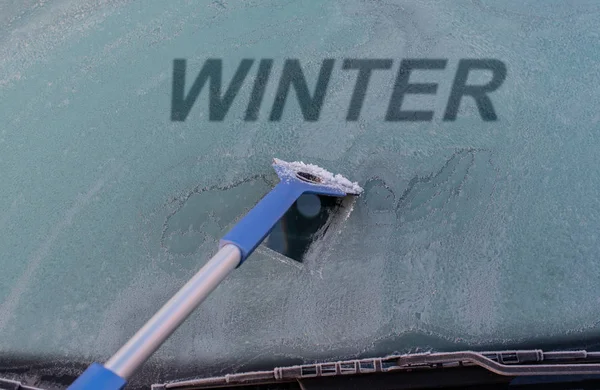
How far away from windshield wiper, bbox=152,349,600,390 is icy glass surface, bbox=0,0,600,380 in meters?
0.05

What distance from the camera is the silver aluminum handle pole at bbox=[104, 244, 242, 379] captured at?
0.77 metres

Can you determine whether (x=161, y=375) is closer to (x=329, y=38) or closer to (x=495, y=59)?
(x=329, y=38)

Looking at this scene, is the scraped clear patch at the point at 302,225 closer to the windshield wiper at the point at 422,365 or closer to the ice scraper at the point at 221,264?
the ice scraper at the point at 221,264

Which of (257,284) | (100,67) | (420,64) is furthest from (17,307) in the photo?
(420,64)

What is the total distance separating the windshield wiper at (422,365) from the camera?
1097 mm

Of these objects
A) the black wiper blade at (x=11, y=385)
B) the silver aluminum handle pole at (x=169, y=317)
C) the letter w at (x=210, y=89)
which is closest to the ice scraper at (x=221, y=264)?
the silver aluminum handle pole at (x=169, y=317)

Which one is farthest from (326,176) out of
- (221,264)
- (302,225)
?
(221,264)

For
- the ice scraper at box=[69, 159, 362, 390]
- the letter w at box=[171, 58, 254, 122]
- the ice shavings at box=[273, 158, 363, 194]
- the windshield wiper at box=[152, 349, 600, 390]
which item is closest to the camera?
the ice scraper at box=[69, 159, 362, 390]

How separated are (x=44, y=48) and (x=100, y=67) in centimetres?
18

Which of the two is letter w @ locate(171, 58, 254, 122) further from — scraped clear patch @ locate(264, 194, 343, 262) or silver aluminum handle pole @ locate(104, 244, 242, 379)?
silver aluminum handle pole @ locate(104, 244, 242, 379)

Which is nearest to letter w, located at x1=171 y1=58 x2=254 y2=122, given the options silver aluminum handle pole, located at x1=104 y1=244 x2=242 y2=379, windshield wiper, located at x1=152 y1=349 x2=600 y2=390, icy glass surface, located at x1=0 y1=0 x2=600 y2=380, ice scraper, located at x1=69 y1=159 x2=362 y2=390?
icy glass surface, located at x1=0 y1=0 x2=600 y2=380

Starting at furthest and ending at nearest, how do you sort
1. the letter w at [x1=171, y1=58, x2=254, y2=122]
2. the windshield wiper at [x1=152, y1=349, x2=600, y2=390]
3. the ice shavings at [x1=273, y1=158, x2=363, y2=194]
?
the letter w at [x1=171, y1=58, x2=254, y2=122]
the ice shavings at [x1=273, y1=158, x2=363, y2=194]
the windshield wiper at [x1=152, y1=349, x2=600, y2=390]

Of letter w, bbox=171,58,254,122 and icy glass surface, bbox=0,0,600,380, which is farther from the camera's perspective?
letter w, bbox=171,58,254,122

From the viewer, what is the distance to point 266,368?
1167 mm
